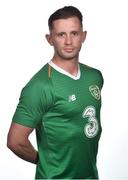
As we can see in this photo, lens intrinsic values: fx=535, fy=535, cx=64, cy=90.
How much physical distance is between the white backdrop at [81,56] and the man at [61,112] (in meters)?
1.08

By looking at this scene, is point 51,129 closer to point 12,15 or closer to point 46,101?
point 46,101

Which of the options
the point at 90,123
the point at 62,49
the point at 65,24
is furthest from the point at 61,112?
the point at 65,24

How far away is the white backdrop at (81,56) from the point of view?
10.6 ft

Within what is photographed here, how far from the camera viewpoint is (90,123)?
7.17 ft

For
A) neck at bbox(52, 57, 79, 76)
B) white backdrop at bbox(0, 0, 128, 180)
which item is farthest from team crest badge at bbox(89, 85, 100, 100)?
white backdrop at bbox(0, 0, 128, 180)

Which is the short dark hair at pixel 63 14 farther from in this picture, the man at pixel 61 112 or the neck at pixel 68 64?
the neck at pixel 68 64

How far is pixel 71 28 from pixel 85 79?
232 mm

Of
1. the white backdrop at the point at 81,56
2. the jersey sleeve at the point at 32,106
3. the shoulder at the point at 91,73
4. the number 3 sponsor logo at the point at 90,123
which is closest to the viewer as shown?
the jersey sleeve at the point at 32,106

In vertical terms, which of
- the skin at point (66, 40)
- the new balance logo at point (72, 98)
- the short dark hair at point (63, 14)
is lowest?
the new balance logo at point (72, 98)

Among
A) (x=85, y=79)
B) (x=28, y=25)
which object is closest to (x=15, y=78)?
(x=28, y=25)

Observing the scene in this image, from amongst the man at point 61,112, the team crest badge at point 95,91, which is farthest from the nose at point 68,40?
the team crest badge at point 95,91

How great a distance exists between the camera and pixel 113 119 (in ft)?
11.2

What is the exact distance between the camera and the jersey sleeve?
2.06 meters

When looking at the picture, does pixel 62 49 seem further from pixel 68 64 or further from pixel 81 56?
pixel 81 56
